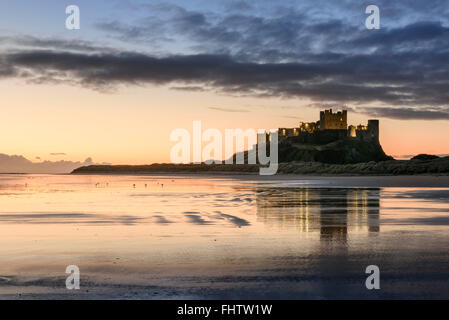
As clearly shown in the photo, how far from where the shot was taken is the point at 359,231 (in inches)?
678

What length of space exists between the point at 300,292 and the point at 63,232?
36.8 ft

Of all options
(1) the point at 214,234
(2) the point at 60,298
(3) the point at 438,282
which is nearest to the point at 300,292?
(3) the point at 438,282

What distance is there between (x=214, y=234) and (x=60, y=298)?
8.76 metres

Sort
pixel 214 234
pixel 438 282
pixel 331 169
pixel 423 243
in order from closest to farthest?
1. pixel 438 282
2. pixel 423 243
3. pixel 214 234
4. pixel 331 169

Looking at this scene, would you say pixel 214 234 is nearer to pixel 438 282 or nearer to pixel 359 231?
pixel 359 231

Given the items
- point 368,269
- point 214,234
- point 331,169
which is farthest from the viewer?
point 331,169

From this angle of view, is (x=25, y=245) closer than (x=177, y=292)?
No

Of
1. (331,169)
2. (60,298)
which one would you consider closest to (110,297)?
(60,298)

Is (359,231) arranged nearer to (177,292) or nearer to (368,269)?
(368,269)

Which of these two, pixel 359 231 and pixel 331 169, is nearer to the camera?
pixel 359 231
